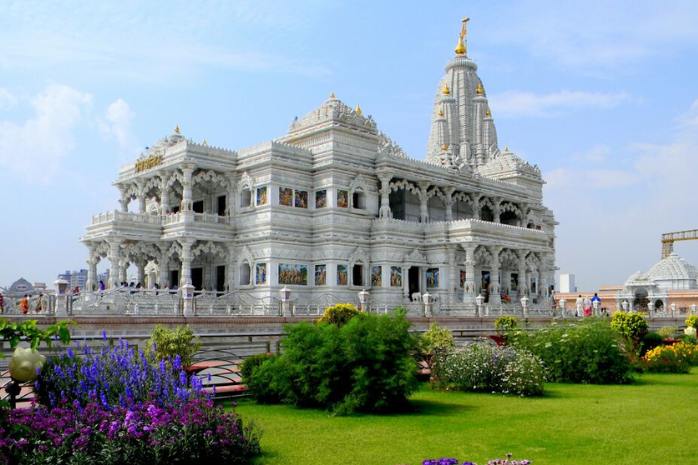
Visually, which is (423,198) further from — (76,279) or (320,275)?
(76,279)

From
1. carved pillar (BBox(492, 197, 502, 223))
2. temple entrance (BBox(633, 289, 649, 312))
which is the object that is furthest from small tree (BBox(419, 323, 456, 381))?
temple entrance (BBox(633, 289, 649, 312))

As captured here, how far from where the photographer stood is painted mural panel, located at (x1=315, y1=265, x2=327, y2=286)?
136 ft

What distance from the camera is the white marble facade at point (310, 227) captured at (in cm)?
4028

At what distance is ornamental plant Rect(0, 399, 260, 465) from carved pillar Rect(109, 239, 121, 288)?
31425mm

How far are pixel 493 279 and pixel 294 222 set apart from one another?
13.2 metres

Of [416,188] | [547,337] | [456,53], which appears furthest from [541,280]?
[547,337]

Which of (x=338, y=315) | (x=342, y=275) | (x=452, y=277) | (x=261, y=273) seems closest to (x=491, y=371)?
(x=338, y=315)

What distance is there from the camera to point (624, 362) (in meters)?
17.8

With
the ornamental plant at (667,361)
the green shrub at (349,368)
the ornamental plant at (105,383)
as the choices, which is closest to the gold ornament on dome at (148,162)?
the ornamental plant at (667,361)

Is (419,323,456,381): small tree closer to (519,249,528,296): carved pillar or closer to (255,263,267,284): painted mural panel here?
(255,263,267,284): painted mural panel

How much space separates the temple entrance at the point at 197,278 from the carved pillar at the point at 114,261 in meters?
5.74

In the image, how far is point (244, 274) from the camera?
1645 inches

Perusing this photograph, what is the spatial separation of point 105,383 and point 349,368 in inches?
193

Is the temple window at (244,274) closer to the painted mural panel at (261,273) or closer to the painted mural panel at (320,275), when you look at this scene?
the painted mural panel at (261,273)
